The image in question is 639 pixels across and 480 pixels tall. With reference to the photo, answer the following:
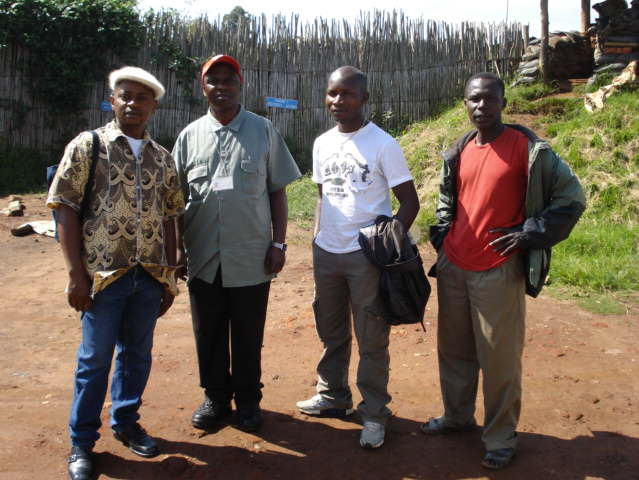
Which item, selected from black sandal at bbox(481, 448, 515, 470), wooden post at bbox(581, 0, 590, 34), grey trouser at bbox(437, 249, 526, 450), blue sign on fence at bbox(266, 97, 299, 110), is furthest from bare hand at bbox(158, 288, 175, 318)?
wooden post at bbox(581, 0, 590, 34)

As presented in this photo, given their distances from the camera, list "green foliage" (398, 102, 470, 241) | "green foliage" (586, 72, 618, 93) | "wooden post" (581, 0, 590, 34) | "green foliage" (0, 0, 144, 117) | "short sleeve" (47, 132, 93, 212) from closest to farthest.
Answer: "short sleeve" (47, 132, 93, 212)
"green foliage" (398, 102, 470, 241)
"green foliage" (586, 72, 618, 93)
"green foliage" (0, 0, 144, 117)
"wooden post" (581, 0, 590, 34)

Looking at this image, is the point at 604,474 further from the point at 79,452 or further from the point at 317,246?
the point at 79,452

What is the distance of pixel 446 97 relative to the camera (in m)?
11.6

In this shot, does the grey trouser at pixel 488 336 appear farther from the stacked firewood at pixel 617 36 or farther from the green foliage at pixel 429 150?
the stacked firewood at pixel 617 36

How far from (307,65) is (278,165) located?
8.96 meters

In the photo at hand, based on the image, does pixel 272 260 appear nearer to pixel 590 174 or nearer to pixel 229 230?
pixel 229 230

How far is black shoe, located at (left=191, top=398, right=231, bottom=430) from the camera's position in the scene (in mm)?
3506

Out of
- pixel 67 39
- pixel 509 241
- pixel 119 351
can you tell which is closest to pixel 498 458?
pixel 509 241

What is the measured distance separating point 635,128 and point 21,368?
24.7 ft

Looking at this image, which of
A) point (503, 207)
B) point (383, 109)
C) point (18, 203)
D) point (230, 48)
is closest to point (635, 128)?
point (383, 109)

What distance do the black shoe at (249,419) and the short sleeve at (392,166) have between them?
144 centimetres

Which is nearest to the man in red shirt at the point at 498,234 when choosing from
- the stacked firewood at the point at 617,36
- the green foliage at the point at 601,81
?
the green foliage at the point at 601,81

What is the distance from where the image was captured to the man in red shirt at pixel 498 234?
9.71ft

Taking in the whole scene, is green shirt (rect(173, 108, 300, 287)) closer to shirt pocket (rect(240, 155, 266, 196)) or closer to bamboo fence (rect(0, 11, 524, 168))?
shirt pocket (rect(240, 155, 266, 196))
